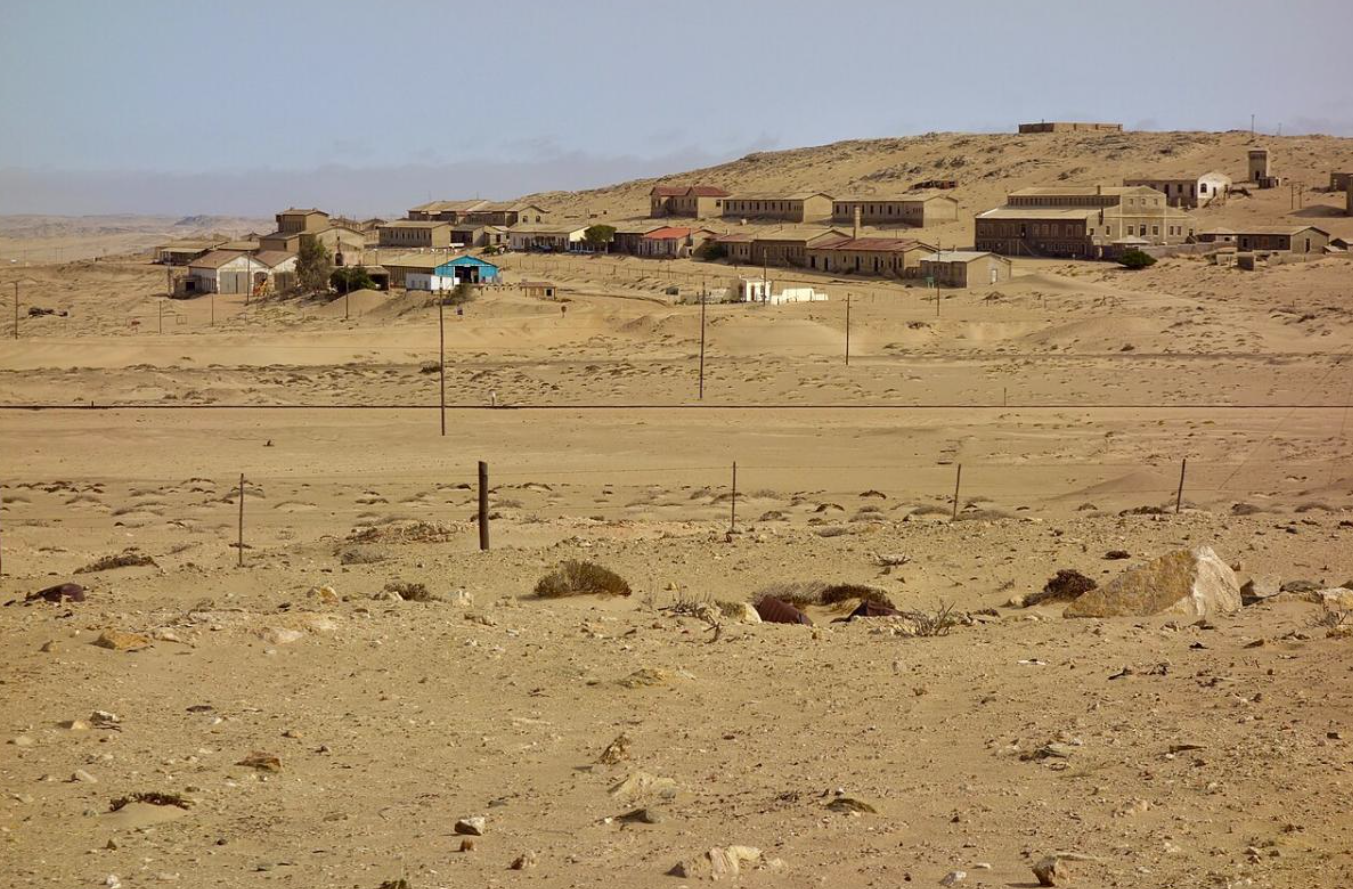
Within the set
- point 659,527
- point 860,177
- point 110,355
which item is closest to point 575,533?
point 659,527

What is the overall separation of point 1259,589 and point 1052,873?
8.80 m

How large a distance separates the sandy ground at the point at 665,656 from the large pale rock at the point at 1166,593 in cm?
36

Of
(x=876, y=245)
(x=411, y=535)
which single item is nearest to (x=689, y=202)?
(x=876, y=245)

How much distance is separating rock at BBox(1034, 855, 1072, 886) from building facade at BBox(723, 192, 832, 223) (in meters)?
95.2

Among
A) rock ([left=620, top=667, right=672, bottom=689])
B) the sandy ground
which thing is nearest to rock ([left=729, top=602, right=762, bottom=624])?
the sandy ground

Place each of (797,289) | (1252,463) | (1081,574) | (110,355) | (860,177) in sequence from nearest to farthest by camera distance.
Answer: (1081,574)
(1252,463)
(110,355)
(797,289)
(860,177)

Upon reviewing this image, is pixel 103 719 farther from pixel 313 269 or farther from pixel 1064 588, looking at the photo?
pixel 313 269

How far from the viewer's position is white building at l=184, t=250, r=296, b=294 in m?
89.1

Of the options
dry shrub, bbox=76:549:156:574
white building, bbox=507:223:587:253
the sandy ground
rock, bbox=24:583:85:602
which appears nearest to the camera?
the sandy ground

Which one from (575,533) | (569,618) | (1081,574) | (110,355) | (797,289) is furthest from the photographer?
(797,289)

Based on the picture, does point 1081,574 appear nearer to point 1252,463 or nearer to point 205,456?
point 1252,463

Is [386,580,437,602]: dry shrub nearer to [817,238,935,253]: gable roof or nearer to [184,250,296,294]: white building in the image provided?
[817,238,935,253]: gable roof

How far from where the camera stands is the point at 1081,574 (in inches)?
734

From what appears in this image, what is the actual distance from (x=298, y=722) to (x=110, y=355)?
51123 mm
